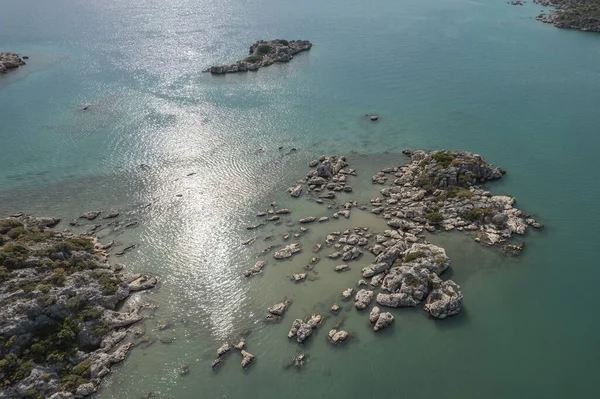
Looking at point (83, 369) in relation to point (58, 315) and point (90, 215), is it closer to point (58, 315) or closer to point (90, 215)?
point (58, 315)

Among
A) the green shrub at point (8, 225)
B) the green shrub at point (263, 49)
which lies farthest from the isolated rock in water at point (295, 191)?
the green shrub at point (263, 49)

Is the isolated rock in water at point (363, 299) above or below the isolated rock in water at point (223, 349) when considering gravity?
above

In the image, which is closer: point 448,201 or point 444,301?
point 444,301

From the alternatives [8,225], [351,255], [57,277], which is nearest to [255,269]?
[351,255]

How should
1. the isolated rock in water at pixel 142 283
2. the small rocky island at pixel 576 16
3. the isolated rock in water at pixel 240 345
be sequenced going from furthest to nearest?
the small rocky island at pixel 576 16
the isolated rock in water at pixel 142 283
the isolated rock in water at pixel 240 345

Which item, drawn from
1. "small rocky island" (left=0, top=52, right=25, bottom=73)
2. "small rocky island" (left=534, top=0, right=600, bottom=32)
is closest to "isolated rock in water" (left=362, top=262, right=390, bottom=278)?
"small rocky island" (left=0, top=52, right=25, bottom=73)

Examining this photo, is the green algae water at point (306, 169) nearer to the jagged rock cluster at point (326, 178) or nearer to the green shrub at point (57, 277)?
the jagged rock cluster at point (326, 178)
